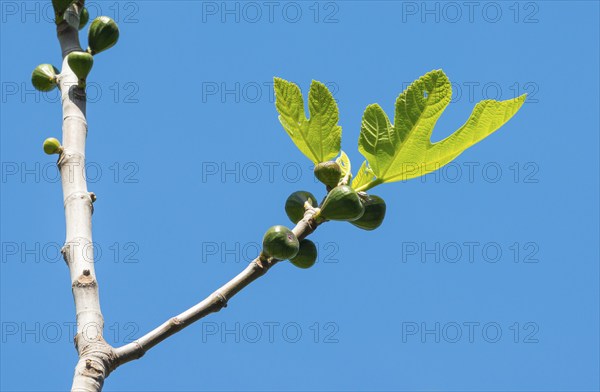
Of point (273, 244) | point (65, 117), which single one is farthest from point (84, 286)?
point (65, 117)

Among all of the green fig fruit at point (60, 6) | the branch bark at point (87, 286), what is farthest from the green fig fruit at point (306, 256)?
the green fig fruit at point (60, 6)

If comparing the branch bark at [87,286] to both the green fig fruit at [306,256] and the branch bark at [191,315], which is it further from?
the green fig fruit at [306,256]

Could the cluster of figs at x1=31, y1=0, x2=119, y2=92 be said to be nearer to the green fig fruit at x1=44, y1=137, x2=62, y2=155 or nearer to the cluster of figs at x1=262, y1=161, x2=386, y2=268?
the green fig fruit at x1=44, y1=137, x2=62, y2=155

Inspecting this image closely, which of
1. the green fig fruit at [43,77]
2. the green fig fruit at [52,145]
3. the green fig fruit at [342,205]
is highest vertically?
the green fig fruit at [43,77]

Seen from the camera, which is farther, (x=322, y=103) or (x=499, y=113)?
(x=322, y=103)

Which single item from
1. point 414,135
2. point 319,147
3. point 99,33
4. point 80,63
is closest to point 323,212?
point 319,147

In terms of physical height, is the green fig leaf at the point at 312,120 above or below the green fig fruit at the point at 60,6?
below

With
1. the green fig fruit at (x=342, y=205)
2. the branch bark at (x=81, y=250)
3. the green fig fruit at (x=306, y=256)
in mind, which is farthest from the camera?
the green fig fruit at (x=306, y=256)

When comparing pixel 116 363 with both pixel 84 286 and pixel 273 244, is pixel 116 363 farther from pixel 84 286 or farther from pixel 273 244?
pixel 273 244
